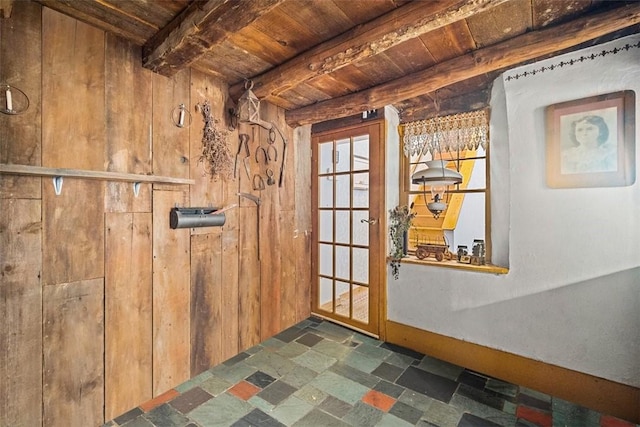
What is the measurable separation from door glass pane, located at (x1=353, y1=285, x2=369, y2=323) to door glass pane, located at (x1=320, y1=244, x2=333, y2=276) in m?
0.34

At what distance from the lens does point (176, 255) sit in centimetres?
195

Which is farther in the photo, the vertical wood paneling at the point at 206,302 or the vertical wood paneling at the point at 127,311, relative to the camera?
the vertical wood paneling at the point at 206,302

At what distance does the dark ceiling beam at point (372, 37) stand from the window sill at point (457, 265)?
1.68 metres

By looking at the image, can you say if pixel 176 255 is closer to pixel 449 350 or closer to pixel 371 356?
pixel 371 356

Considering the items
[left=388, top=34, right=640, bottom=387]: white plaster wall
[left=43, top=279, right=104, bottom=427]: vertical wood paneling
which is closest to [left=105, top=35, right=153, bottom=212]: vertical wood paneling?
[left=43, top=279, right=104, bottom=427]: vertical wood paneling

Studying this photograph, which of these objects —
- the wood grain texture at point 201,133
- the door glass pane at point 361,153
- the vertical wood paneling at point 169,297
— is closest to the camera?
the vertical wood paneling at point 169,297

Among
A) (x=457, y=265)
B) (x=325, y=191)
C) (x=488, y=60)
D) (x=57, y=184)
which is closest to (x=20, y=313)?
(x=57, y=184)

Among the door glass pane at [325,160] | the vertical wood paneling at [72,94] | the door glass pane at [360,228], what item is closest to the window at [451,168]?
the door glass pane at [360,228]

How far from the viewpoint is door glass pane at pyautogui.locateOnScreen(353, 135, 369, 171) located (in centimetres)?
277

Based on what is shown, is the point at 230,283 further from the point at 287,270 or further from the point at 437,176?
the point at 437,176

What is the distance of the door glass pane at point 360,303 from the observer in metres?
2.86

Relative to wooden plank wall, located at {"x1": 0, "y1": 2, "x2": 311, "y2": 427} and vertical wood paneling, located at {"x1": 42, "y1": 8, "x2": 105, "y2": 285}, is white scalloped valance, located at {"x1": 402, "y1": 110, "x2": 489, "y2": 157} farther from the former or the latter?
vertical wood paneling, located at {"x1": 42, "y1": 8, "x2": 105, "y2": 285}

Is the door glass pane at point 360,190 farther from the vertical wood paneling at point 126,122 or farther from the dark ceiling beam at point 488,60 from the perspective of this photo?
the vertical wood paneling at point 126,122

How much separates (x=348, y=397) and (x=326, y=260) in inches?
56.2
